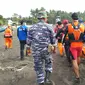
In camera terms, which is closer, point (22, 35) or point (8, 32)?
point (22, 35)

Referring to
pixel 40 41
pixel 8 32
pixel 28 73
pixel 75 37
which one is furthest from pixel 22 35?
pixel 8 32

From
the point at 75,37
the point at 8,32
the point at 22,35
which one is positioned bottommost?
the point at 8,32

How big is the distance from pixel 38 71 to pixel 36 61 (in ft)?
0.91

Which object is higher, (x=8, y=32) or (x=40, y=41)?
(x=40, y=41)

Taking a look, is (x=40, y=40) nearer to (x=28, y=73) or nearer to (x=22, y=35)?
(x=28, y=73)

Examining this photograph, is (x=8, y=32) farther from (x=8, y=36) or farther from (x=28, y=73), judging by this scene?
(x=28, y=73)

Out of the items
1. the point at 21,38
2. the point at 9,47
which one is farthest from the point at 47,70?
the point at 9,47

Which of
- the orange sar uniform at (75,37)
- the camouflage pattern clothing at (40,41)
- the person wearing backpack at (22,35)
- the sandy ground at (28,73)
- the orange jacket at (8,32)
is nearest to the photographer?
the camouflage pattern clothing at (40,41)

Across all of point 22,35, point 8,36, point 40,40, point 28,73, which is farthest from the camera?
point 8,36

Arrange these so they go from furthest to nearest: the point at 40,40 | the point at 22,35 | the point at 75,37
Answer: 1. the point at 22,35
2. the point at 75,37
3. the point at 40,40

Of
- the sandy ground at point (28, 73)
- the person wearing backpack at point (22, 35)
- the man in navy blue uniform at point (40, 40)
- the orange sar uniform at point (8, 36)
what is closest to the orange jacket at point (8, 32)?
the orange sar uniform at point (8, 36)

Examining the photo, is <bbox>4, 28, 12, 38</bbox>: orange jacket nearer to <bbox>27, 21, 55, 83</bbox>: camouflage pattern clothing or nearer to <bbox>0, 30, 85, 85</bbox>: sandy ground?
<bbox>0, 30, 85, 85</bbox>: sandy ground

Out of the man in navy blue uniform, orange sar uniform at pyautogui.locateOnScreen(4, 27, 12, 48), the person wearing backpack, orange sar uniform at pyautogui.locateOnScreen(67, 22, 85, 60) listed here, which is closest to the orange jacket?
orange sar uniform at pyautogui.locateOnScreen(4, 27, 12, 48)

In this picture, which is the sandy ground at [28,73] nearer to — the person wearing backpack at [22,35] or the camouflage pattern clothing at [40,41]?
the camouflage pattern clothing at [40,41]
